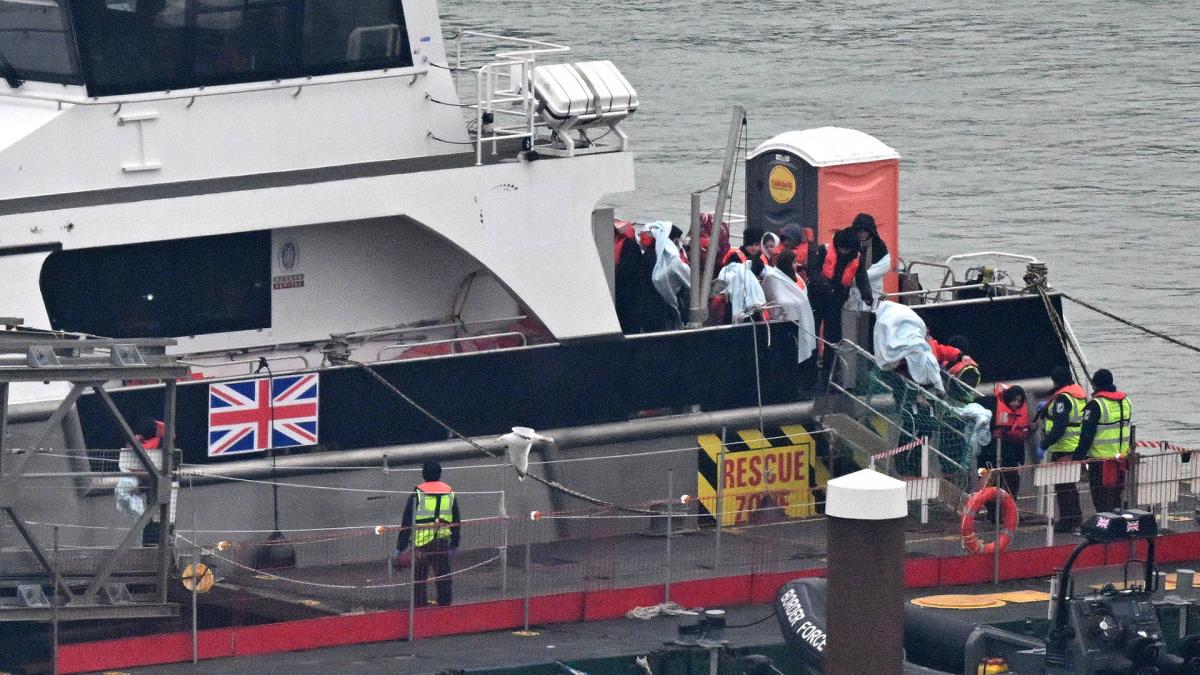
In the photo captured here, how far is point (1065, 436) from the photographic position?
16250 mm

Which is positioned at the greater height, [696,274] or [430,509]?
[696,274]

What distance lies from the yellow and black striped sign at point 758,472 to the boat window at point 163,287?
3.48 meters

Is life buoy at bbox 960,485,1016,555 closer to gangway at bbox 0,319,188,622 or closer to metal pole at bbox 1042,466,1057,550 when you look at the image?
metal pole at bbox 1042,466,1057,550

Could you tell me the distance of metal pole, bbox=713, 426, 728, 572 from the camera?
1492cm

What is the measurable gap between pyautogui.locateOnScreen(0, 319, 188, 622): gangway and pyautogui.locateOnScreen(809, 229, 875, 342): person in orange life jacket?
553cm

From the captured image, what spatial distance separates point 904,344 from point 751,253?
5.33 ft

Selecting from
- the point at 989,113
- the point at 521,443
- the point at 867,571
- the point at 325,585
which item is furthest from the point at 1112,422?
the point at 989,113

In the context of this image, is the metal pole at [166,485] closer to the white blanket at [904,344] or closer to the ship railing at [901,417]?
the ship railing at [901,417]

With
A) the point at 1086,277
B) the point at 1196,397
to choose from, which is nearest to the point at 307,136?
the point at 1196,397

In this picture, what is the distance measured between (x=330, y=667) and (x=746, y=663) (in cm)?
261

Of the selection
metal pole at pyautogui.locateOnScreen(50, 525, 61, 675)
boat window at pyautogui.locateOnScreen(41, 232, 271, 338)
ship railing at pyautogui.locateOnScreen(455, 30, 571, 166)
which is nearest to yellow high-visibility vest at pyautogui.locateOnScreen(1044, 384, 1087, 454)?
ship railing at pyautogui.locateOnScreen(455, 30, 571, 166)

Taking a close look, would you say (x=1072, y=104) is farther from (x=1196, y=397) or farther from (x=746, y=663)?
(x=746, y=663)

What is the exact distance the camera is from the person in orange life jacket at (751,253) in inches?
664

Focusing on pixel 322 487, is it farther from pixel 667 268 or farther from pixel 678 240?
pixel 678 240
